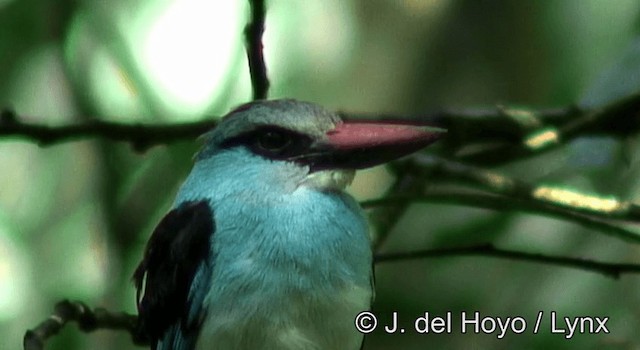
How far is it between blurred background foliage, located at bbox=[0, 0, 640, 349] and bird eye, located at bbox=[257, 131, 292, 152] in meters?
0.95

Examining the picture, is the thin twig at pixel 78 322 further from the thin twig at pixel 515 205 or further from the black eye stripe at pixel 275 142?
the thin twig at pixel 515 205

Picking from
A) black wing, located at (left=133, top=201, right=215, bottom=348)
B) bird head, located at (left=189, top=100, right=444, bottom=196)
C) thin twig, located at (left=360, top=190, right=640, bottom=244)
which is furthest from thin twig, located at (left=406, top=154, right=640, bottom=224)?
black wing, located at (left=133, top=201, right=215, bottom=348)

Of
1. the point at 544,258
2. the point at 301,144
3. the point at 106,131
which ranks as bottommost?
the point at 544,258

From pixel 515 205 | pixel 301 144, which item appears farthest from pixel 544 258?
pixel 301 144

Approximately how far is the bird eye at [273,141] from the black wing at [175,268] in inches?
7.0

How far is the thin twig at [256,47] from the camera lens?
2.35 metres

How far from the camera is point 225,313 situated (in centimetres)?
229

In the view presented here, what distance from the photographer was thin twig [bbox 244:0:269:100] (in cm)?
235

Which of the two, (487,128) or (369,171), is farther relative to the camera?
(369,171)

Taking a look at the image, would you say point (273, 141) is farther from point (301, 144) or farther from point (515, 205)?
point (515, 205)

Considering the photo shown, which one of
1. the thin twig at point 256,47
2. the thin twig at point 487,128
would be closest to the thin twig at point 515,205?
the thin twig at point 487,128

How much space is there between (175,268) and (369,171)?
5.57 ft

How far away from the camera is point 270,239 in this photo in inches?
92.1

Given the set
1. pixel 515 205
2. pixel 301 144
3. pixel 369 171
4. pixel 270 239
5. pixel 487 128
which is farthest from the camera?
pixel 369 171
